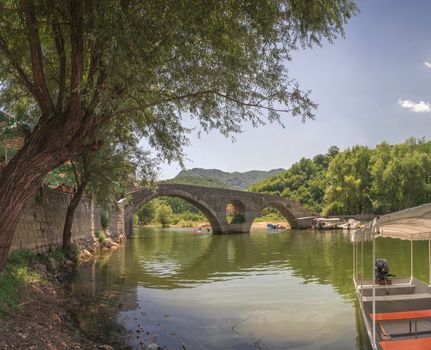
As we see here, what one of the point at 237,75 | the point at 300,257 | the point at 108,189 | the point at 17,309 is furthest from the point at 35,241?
the point at 300,257

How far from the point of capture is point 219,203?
141 ft

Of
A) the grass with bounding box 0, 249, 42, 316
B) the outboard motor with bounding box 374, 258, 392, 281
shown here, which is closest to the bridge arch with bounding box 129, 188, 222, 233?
the grass with bounding box 0, 249, 42, 316

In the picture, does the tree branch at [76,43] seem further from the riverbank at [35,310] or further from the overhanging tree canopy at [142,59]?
the riverbank at [35,310]

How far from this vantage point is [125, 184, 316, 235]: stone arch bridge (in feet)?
126

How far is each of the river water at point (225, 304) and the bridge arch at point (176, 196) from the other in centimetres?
2007

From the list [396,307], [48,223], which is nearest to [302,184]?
[48,223]

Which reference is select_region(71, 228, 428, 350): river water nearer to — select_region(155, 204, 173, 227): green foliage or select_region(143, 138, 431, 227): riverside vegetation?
select_region(143, 138, 431, 227): riverside vegetation

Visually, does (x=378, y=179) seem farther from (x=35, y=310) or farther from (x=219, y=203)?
(x=35, y=310)

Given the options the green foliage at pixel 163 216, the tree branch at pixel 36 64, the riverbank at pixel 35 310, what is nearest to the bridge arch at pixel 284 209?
the green foliage at pixel 163 216

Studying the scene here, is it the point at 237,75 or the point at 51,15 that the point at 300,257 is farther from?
the point at 51,15

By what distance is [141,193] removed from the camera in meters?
38.4

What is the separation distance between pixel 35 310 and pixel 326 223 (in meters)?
42.9

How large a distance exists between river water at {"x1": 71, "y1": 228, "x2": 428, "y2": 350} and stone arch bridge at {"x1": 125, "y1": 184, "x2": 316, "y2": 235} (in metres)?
20.4

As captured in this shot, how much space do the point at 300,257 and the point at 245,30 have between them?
15.2 m
